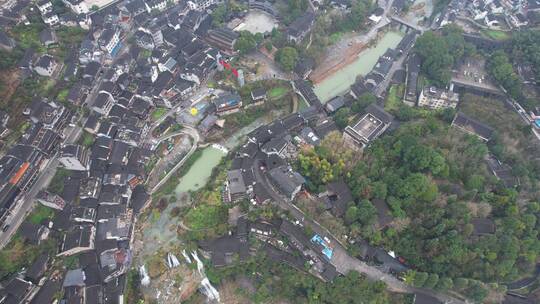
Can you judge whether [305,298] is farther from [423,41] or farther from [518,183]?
[423,41]

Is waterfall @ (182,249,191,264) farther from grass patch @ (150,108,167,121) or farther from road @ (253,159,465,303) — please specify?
grass patch @ (150,108,167,121)

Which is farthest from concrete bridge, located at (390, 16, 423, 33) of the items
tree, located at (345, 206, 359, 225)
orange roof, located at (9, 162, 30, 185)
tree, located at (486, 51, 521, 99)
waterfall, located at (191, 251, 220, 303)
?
orange roof, located at (9, 162, 30, 185)

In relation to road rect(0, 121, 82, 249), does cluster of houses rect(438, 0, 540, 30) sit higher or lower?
higher

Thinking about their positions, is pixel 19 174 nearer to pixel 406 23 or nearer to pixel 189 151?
pixel 189 151

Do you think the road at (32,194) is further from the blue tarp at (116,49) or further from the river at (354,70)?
the river at (354,70)

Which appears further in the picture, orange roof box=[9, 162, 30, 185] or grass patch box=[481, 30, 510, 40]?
grass patch box=[481, 30, 510, 40]

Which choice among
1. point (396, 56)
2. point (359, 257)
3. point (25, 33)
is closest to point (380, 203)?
point (359, 257)

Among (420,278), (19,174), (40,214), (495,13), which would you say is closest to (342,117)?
(420,278)
